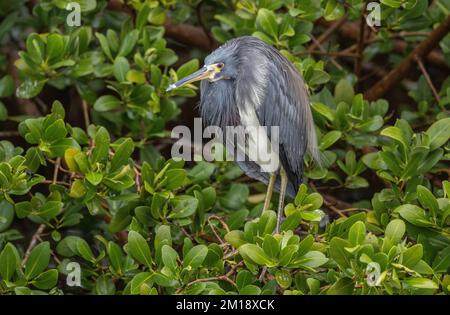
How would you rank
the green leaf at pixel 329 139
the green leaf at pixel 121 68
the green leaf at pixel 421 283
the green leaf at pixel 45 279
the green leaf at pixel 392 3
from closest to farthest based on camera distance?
the green leaf at pixel 421 283, the green leaf at pixel 45 279, the green leaf at pixel 392 3, the green leaf at pixel 329 139, the green leaf at pixel 121 68

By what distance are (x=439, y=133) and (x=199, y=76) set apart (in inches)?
36.1

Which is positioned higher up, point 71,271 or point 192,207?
point 192,207

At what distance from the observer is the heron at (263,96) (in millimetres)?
3291

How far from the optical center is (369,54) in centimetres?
431

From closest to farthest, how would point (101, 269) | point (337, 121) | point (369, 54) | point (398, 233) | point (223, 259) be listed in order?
point (398, 233)
point (223, 259)
point (101, 269)
point (337, 121)
point (369, 54)

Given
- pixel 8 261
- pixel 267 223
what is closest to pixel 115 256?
pixel 8 261

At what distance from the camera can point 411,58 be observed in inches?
153

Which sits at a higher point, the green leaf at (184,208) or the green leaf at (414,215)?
the green leaf at (414,215)

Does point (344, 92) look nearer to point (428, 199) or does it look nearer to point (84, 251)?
point (428, 199)

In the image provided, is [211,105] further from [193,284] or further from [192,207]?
[193,284]

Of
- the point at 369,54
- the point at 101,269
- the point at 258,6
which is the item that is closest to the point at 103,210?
the point at 101,269

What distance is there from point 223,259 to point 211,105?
79cm

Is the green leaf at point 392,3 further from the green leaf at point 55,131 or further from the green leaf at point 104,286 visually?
the green leaf at point 104,286

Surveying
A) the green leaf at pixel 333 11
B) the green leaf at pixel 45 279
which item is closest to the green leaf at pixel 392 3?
the green leaf at pixel 333 11
